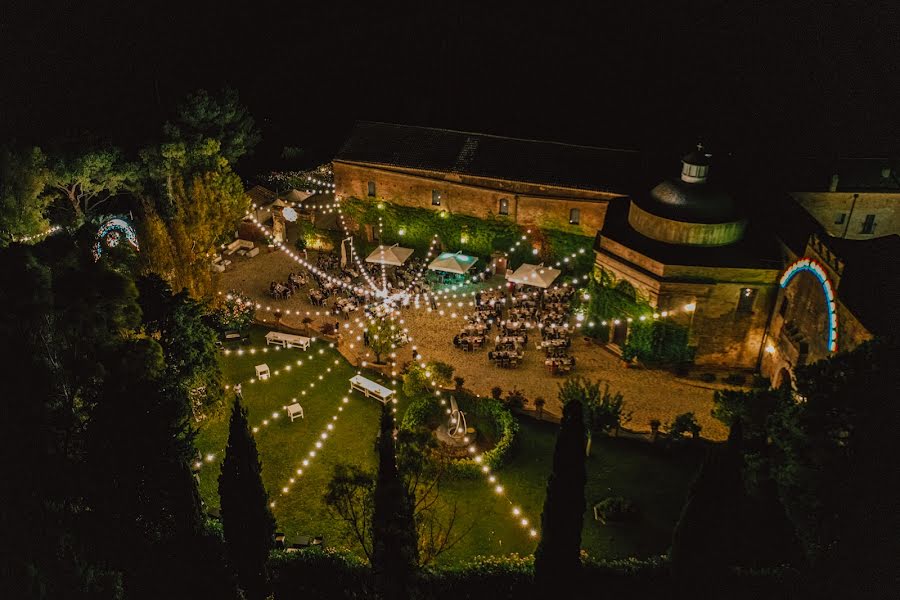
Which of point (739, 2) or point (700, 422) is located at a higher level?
point (739, 2)

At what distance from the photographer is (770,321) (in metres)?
29.1

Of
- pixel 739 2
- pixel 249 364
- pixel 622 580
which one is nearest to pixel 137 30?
pixel 249 364

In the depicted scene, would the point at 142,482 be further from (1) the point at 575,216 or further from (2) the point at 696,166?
(1) the point at 575,216

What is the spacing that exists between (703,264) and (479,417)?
1061cm

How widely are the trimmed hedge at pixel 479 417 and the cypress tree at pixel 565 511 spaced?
7.71m

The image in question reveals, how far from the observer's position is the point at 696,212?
29906mm

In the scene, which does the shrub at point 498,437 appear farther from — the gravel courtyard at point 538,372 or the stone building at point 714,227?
the stone building at point 714,227

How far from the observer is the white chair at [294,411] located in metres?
26.6

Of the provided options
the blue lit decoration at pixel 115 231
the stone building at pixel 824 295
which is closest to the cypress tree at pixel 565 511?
the stone building at pixel 824 295

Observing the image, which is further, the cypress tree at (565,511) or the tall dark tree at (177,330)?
the tall dark tree at (177,330)

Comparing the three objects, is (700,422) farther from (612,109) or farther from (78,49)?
(78,49)

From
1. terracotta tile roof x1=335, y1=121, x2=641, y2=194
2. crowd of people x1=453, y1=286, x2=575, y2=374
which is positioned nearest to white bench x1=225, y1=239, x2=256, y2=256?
terracotta tile roof x1=335, y1=121, x2=641, y2=194

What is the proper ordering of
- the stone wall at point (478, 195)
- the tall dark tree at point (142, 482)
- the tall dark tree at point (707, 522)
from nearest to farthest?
the tall dark tree at point (707, 522)
the tall dark tree at point (142, 482)
the stone wall at point (478, 195)

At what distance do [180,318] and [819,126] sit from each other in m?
39.3
